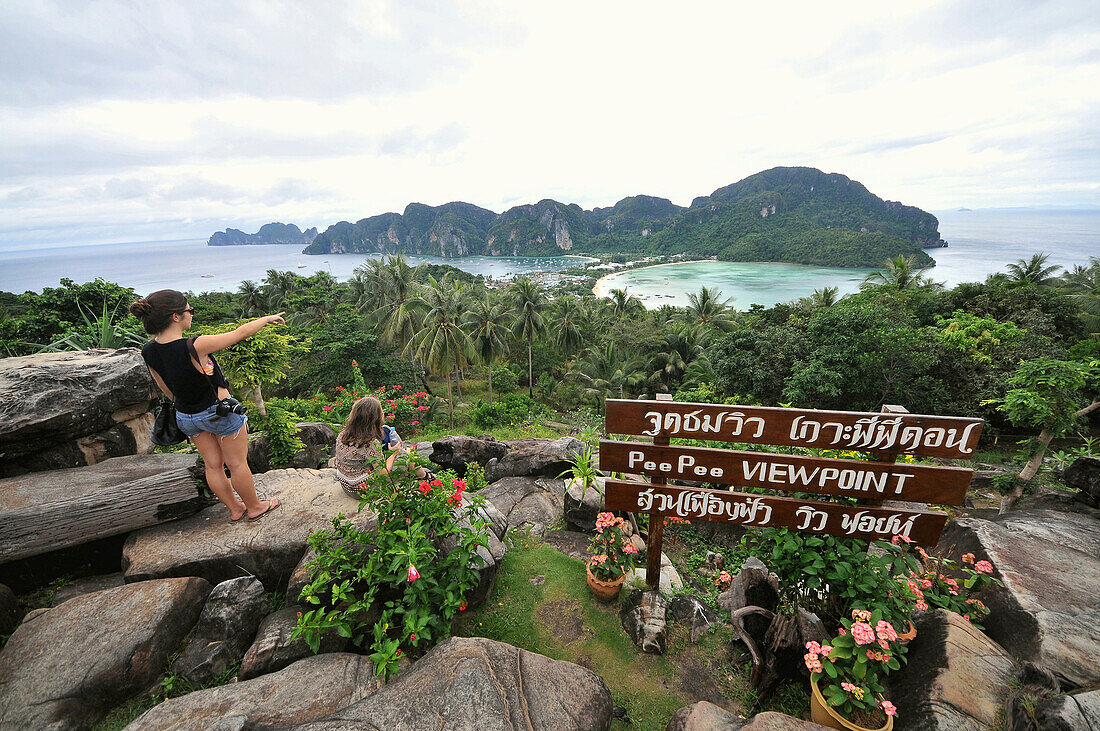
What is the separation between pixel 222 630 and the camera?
3186 millimetres

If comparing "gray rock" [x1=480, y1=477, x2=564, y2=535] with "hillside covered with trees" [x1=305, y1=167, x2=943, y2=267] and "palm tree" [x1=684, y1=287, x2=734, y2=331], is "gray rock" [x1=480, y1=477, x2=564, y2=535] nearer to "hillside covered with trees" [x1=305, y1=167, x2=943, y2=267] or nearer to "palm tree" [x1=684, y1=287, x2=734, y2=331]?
"palm tree" [x1=684, y1=287, x2=734, y2=331]

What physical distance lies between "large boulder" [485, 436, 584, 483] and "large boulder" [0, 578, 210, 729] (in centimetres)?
495

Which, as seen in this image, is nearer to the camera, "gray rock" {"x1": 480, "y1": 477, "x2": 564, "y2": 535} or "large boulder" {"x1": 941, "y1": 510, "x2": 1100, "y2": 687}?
"large boulder" {"x1": 941, "y1": 510, "x2": 1100, "y2": 687}

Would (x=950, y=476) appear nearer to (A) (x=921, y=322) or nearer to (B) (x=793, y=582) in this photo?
(B) (x=793, y=582)

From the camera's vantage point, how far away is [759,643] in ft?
11.6

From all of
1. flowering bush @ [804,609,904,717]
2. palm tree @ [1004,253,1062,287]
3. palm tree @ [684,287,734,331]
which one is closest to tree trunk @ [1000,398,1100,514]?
flowering bush @ [804,609,904,717]

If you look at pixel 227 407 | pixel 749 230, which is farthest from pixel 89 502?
pixel 749 230

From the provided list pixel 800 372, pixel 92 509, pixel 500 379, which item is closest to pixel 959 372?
pixel 800 372

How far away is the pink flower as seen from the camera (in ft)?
8.63

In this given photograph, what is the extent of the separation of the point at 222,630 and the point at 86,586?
175 centimetres

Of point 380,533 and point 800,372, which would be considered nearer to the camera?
point 380,533

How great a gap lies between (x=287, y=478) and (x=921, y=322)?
23.7 meters

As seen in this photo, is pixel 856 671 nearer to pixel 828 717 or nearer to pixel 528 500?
pixel 828 717

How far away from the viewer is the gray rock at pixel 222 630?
305 centimetres
